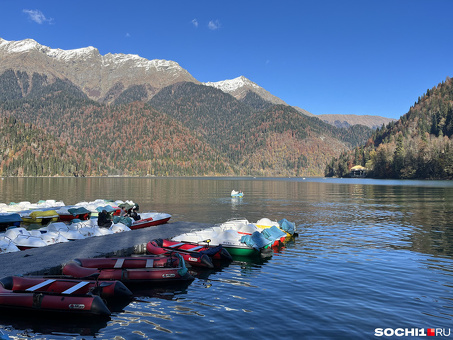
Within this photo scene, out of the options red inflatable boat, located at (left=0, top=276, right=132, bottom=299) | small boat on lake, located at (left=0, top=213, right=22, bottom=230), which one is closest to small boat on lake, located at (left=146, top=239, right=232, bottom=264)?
red inflatable boat, located at (left=0, top=276, right=132, bottom=299)

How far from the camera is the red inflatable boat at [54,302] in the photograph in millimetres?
16500

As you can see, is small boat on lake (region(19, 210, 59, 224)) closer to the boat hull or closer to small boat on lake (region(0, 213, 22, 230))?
small boat on lake (region(0, 213, 22, 230))

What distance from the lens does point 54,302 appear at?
1662 cm

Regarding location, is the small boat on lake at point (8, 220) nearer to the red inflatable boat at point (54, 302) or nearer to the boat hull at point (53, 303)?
the red inflatable boat at point (54, 302)

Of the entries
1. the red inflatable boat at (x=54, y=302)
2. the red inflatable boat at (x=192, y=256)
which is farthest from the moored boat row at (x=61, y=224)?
the red inflatable boat at (x=54, y=302)

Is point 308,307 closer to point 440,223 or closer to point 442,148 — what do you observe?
point 440,223

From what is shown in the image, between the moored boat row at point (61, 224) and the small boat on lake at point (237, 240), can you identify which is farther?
the small boat on lake at point (237, 240)

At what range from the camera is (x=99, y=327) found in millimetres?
15945

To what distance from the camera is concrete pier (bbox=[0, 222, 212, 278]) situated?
21703mm

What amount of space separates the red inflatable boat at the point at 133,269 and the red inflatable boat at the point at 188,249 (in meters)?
4.10

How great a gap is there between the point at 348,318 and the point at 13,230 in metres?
26.9

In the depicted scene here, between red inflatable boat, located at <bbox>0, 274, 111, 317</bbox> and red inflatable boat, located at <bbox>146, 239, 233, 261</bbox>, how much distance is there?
1089 cm

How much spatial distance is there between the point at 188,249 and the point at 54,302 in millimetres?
13054

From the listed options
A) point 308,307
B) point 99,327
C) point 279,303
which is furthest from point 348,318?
point 99,327
